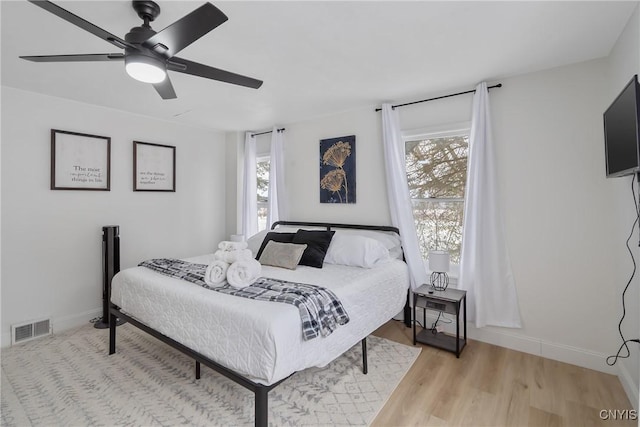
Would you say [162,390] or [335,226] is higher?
[335,226]

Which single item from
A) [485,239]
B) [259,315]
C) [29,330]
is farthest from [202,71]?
[29,330]

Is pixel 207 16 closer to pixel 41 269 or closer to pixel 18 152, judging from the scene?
pixel 18 152

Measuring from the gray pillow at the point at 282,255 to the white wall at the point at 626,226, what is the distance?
8.16 ft

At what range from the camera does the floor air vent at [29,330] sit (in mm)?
2920

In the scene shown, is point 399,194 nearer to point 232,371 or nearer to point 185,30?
point 232,371

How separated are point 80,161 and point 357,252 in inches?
125

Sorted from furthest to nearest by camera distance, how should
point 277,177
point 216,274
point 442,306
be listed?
point 277,177 → point 442,306 → point 216,274

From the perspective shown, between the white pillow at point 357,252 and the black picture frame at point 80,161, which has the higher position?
the black picture frame at point 80,161

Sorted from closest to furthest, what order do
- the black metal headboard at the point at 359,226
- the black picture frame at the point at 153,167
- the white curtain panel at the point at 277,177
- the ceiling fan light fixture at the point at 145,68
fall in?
the ceiling fan light fixture at the point at 145,68 < the black metal headboard at the point at 359,226 < the black picture frame at the point at 153,167 < the white curtain panel at the point at 277,177

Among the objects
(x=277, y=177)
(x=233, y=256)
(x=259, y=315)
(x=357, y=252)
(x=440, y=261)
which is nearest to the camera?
(x=259, y=315)

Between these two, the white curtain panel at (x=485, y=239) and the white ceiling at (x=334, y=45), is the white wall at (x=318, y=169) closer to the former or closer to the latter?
the white ceiling at (x=334, y=45)

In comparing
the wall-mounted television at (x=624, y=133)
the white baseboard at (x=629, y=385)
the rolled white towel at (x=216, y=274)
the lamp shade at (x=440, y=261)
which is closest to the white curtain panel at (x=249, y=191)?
the rolled white towel at (x=216, y=274)

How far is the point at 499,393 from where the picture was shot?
2.15 metres

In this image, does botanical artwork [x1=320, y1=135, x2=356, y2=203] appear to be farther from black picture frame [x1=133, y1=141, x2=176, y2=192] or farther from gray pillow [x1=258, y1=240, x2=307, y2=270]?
black picture frame [x1=133, y1=141, x2=176, y2=192]
